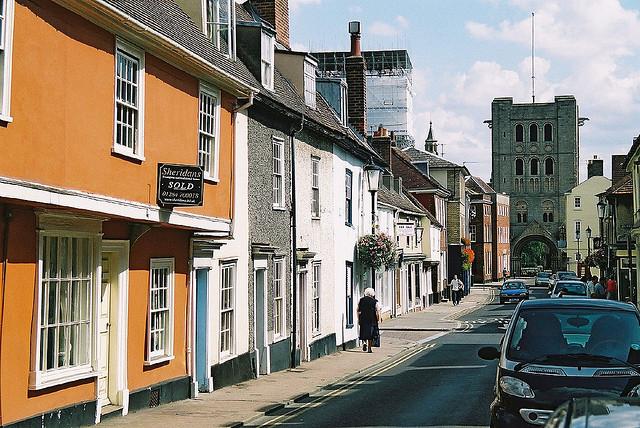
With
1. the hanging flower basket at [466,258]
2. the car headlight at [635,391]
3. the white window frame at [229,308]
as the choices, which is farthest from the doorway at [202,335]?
the hanging flower basket at [466,258]

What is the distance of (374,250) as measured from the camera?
31328mm

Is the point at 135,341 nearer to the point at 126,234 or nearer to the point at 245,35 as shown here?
the point at 126,234

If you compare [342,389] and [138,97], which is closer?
[138,97]

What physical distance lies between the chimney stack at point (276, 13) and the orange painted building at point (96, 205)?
1119cm

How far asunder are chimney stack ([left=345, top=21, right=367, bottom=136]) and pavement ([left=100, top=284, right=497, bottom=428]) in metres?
8.28

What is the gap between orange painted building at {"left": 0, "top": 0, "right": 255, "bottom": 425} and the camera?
10.7 meters

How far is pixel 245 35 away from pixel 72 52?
10549mm

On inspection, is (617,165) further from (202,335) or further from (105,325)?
(105,325)

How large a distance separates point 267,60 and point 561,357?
→ 13712 mm

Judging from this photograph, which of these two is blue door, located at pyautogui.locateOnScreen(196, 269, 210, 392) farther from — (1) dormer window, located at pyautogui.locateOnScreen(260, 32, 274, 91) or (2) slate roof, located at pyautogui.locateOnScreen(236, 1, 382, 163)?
(1) dormer window, located at pyautogui.locateOnScreen(260, 32, 274, 91)

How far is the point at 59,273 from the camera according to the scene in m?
12.2

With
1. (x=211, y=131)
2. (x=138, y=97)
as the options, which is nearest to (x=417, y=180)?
(x=211, y=131)

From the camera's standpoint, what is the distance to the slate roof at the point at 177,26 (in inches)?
549

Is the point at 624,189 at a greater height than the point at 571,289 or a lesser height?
greater
